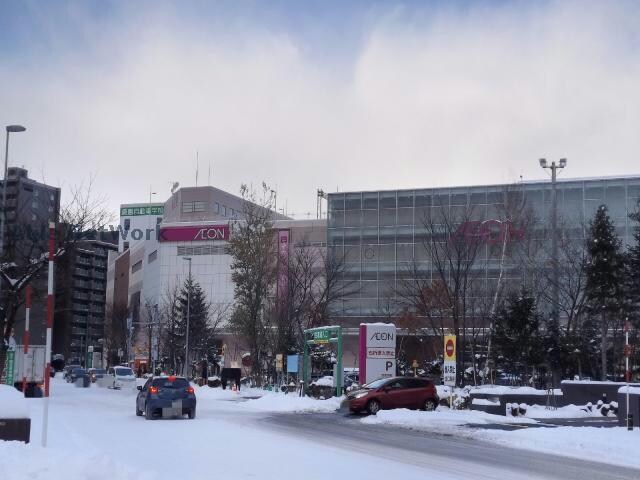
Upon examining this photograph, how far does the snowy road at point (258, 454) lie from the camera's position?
38.2 feet

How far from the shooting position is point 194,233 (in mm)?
110125

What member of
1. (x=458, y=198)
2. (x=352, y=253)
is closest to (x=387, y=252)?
(x=352, y=253)

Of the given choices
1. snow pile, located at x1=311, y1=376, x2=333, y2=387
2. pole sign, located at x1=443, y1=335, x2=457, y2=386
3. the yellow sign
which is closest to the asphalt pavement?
pole sign, located at x1=443, y1=335, x2=457, y2=386

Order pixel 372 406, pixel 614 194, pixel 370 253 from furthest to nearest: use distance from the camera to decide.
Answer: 1. pixel 370 253
2. pixel 614 194
3. pixel 372 406

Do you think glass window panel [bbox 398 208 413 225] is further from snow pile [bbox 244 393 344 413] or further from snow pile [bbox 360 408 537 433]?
snow pile [bbox 360 408 537 433]

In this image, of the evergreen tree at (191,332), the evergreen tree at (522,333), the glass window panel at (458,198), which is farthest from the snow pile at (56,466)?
the glass window panel at (458,198)

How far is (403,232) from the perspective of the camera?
83.6 m

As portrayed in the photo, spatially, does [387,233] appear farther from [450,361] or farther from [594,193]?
[450,361]

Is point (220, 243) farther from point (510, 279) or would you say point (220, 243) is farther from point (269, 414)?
point (269, 414)

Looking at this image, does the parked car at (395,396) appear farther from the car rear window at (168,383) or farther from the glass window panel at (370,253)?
the glass window panel at (370,253)

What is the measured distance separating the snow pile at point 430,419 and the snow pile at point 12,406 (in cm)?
1478

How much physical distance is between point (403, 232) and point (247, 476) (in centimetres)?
7131

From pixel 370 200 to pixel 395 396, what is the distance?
54.7m

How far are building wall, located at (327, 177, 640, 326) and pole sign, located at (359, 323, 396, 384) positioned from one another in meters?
35.7
